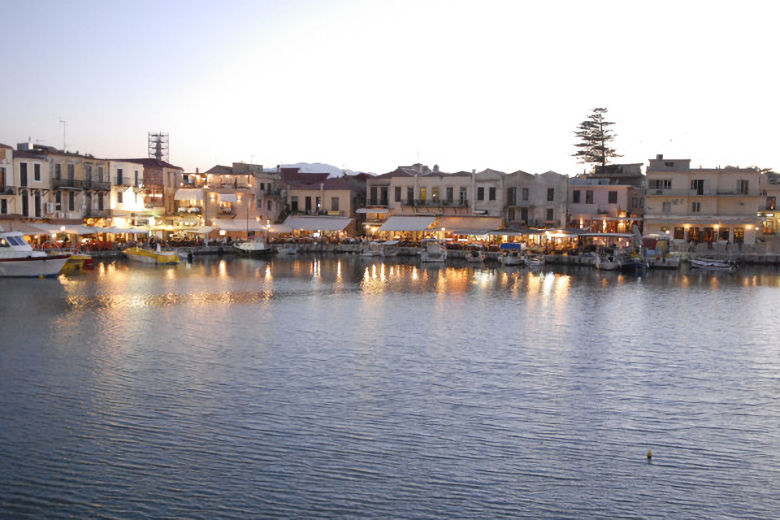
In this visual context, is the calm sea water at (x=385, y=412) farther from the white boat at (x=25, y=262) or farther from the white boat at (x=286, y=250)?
the white boat at (x=286, y=250)

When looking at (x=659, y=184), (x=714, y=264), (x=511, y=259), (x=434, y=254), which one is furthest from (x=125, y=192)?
(x=714, y=264)

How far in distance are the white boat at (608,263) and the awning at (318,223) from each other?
25.4 metres

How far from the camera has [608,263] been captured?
51.1 meters

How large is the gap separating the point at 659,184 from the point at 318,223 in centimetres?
3095

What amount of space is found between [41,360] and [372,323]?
11.6m

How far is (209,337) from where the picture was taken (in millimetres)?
23969

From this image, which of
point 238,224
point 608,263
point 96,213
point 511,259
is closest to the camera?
point 608,263

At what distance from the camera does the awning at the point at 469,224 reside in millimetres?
62062

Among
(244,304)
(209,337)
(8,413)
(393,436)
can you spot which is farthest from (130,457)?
(244,304)

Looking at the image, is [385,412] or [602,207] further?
[602,207]

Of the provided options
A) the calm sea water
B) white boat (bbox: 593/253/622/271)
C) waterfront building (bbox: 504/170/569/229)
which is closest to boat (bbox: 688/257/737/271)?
white boat (bbox: 593/253/622/271)

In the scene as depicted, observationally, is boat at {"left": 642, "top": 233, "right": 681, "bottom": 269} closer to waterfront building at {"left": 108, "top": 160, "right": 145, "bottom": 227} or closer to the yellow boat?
the yellow boat

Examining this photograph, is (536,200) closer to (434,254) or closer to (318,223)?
(434,254)

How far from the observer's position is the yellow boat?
53125 millimetres
